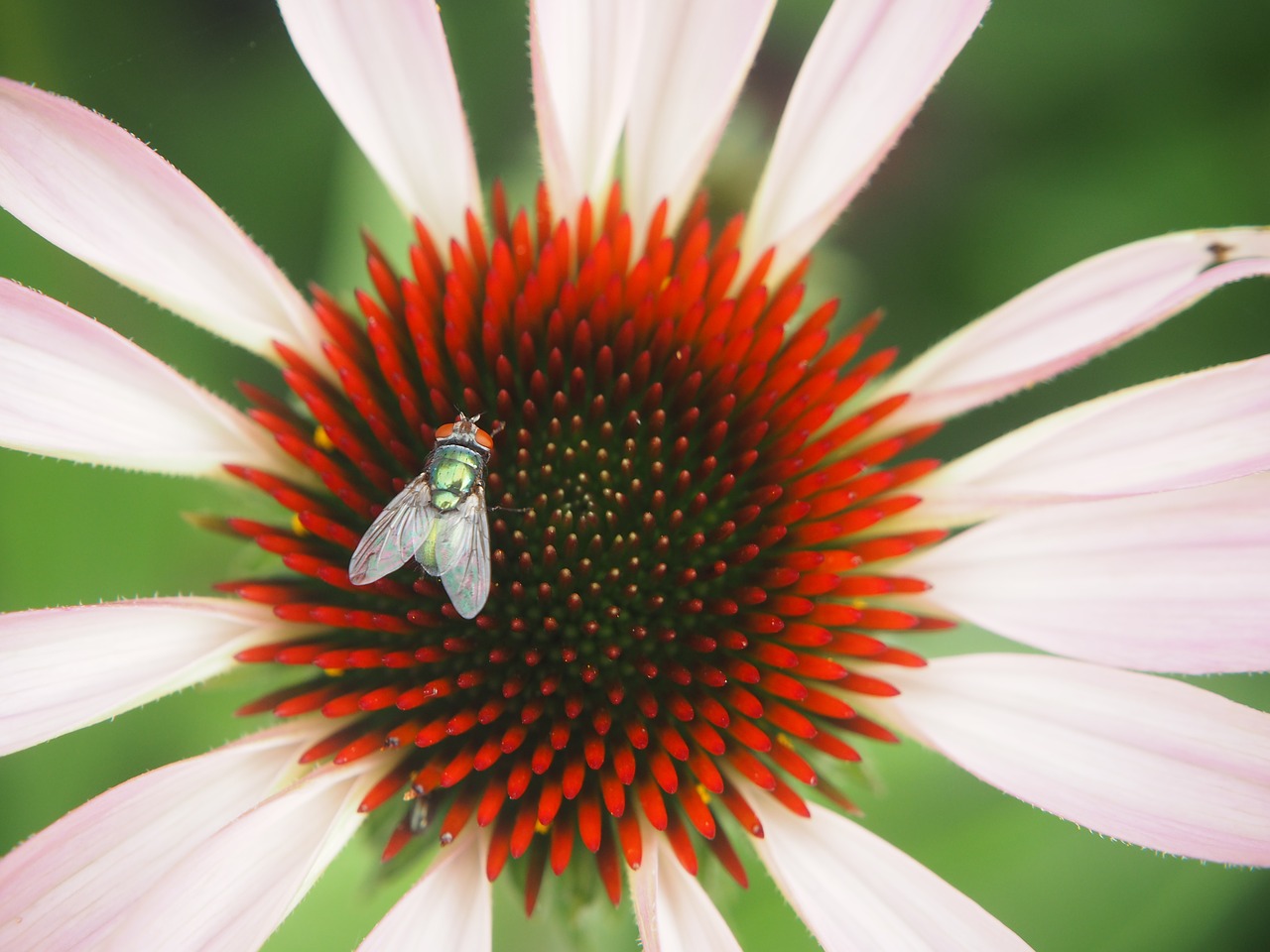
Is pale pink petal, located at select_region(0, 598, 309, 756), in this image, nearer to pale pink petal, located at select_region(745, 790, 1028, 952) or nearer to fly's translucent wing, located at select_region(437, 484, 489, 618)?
fly's translucent wing, located at select_region(437, 484, 489, 618)

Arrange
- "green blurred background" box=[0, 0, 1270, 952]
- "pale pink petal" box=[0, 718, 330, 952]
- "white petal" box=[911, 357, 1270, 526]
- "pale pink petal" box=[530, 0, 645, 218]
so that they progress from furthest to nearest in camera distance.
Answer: "green blurred background" box=[0, 0, 1270, 952] < "pale pink petal" box=[530, 0, 645, 218] < "white petal" box=[911, 357, 1270, 526] < "pale pink petal" box=[0, 718, 330, 952]

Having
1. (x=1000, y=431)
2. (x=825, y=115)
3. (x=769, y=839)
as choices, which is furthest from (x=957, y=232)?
(x=769, y=839)

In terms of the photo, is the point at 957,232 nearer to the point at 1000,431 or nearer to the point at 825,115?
the point at 1000,431

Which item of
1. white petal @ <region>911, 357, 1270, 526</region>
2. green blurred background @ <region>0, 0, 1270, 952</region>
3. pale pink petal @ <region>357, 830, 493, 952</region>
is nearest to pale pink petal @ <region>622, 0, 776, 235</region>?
green blurred background @ <region>0, 0, 1270, 952</region>

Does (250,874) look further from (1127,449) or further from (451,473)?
(1127,449)

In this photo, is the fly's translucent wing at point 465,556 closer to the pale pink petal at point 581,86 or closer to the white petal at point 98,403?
the white petal at point 98,403
